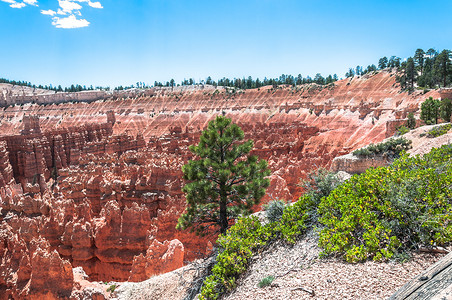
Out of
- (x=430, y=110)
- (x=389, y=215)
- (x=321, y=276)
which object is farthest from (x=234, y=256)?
(x=430, y=110)

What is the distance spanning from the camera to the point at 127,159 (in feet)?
112

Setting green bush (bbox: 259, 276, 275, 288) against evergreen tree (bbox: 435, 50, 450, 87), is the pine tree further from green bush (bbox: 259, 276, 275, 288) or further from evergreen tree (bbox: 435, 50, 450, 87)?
evergreen tree (bbox: 435, 50, 450, 87)

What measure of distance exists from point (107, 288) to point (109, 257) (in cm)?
594

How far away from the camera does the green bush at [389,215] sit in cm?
548

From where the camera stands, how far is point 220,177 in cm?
1095

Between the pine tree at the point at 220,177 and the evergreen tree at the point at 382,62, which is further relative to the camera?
the evergreen tree at the point at 382,62

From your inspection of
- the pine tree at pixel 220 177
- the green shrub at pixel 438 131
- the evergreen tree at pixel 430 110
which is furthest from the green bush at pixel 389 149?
the evergreen tree at pixel 430 110

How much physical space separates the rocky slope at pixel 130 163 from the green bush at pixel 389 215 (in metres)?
5.70

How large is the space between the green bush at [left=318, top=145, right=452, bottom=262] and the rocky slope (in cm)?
570

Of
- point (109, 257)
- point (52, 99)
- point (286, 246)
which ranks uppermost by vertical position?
point (52, 99)

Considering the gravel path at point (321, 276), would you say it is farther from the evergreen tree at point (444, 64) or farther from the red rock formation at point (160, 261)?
the evergreen tree at point (444, 64)

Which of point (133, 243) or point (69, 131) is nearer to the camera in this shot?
point (133, 243)

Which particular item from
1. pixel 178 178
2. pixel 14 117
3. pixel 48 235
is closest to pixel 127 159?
Result: pixel 178 178

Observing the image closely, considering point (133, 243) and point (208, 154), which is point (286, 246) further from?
point (133, 243)
